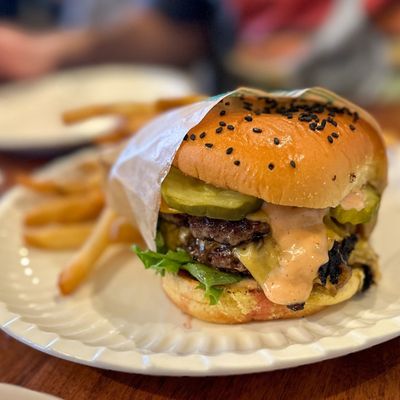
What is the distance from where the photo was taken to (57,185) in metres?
2.67

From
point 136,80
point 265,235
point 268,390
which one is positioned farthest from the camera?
point 136,80

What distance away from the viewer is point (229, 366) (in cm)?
141

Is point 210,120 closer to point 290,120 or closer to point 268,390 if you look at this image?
point 290,120

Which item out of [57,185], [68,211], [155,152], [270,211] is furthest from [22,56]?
[270,211]

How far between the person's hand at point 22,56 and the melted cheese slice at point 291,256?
4.13 meters

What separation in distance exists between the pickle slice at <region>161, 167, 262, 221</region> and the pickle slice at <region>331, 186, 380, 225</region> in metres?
0.28

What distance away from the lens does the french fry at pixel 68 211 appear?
2.48 meters

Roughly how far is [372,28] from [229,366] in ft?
12.5

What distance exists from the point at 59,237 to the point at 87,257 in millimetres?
284

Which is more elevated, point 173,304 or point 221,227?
point 221,227

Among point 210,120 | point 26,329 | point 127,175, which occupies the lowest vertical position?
point 26,329

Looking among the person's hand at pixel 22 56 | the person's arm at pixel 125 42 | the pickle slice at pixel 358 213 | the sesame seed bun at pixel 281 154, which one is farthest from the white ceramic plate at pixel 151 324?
the person's arm at pixel 125 42

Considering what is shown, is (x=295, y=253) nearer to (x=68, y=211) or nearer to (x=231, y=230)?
(x=231, y=230)

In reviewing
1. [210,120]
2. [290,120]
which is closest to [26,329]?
[210,120]
